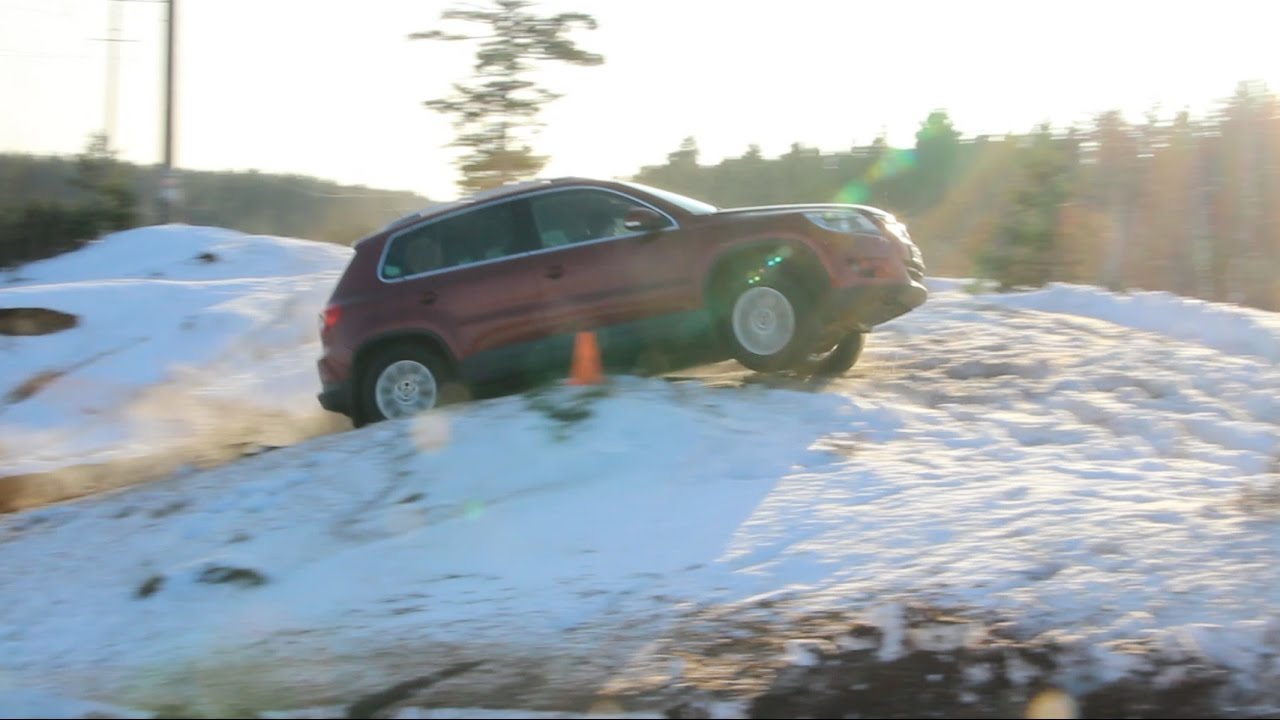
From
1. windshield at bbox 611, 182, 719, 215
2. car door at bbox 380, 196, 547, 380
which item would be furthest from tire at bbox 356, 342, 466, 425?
windshield at bbox 611, 182, 719, 215

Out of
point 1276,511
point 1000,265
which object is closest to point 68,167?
point 1000,265

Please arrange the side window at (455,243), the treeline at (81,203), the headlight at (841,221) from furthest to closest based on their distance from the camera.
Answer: the treeline at (81,203) → the side window at (455,243) → the headlight at (841,221)

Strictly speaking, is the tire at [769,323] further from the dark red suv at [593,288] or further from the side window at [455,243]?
the side window at [455,243]

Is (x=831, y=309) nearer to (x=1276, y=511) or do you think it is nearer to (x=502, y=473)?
(x=502, y=473)

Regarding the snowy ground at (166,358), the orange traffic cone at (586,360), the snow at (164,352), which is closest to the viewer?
the orange traffic cone at (586,360)

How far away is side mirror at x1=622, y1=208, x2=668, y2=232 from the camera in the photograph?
9289mm

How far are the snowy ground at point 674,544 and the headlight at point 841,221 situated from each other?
1225 mm

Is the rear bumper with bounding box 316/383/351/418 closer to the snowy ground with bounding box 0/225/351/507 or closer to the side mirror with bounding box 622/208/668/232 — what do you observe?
the snowy ground with bounding box 0/225/351/507

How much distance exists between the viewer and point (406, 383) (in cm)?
995

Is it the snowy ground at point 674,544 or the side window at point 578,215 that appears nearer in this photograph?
the snowy ground at point 674,544

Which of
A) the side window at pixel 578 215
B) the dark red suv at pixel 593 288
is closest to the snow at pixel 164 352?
the dark red suv at pixel 593 288

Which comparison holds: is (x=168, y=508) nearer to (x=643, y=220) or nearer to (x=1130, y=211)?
(x=643, y=220)

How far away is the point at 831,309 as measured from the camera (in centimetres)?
909

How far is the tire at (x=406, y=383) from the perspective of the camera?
988cm
